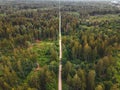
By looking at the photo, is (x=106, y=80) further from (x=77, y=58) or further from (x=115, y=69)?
(x=77, y=58)

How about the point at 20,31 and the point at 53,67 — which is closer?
the point at 53,67

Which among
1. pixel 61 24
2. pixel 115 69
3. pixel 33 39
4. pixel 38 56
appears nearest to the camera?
pixel 115 69

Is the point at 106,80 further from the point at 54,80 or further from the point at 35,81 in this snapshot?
the point at 35,81

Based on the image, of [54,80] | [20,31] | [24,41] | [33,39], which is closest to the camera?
[54,80]

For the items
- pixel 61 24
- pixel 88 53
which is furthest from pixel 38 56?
pixel 61 24

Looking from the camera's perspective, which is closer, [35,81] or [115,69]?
[35,81]

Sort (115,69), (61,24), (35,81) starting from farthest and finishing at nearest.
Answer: (61,24), (115,69), (35,81)

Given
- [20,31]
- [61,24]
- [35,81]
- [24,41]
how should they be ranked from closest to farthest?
[35,81] → [24,41] → [20,31] → [61,24]

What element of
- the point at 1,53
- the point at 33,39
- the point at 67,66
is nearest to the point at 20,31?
the point at 33,39
